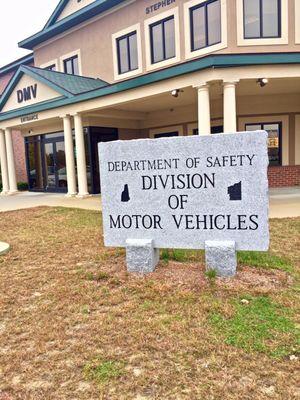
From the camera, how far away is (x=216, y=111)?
1524cm

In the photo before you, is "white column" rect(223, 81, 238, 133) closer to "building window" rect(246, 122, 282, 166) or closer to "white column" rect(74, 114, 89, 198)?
"building window" rect(246, 122, 282, 166)

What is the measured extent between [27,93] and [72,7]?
567 cm

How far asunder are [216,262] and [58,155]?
15.5 meters

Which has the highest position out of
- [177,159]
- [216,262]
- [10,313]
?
[177,159]

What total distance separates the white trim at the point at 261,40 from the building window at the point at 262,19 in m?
0.13

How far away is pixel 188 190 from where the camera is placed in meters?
4.73

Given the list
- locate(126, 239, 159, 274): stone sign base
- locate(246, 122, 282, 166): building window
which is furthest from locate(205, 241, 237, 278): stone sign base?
locate(246, 122, 282, 166): building window

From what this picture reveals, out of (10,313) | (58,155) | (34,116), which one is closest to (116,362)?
(10,313)

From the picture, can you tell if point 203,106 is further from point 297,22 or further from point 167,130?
point 167,130

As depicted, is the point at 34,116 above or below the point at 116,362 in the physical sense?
above

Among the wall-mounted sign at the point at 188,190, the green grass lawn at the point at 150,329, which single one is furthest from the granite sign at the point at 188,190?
the green grass lawn at the point at 150,329

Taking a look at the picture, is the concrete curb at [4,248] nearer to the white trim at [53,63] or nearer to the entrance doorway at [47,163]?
the entrance doorway at [47,163]

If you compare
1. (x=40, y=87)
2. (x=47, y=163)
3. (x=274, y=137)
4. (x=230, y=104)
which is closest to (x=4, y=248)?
(x=230, y=104)

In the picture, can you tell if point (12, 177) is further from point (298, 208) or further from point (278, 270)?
point (278, 270)
